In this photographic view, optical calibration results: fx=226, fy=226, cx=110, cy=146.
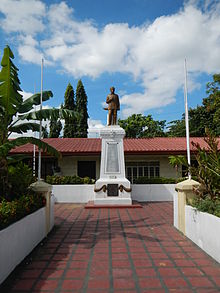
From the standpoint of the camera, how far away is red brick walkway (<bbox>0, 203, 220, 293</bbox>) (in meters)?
3.49

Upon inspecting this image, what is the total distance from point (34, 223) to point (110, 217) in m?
3.74

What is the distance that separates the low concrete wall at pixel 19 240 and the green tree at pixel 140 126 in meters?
26.3

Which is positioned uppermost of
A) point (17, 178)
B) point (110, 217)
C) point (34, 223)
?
point (17, 178)

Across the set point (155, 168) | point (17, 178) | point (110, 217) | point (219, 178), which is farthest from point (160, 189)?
point (17, 178)

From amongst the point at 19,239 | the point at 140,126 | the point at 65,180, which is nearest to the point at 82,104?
the point at 140,126

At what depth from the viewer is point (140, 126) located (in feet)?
103

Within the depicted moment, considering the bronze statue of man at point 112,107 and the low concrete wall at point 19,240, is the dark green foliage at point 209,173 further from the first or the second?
the bronze statue of man at point 112,107

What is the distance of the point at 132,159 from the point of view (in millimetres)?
14688

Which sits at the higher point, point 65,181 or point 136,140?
point 136,140

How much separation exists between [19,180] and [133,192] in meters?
7.87

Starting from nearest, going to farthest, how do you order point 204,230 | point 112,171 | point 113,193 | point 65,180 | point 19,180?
point 204,230, point 19,180, point 113,193, point 112,171, point 65,180

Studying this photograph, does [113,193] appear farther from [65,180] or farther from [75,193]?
[65,180]

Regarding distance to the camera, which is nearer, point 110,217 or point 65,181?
point 110,217

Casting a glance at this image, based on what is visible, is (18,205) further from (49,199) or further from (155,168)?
(155,168)
